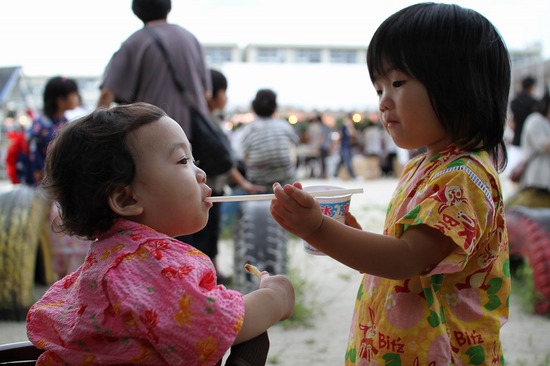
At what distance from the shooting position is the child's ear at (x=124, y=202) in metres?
0.97

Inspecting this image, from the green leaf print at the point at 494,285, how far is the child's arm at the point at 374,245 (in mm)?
174

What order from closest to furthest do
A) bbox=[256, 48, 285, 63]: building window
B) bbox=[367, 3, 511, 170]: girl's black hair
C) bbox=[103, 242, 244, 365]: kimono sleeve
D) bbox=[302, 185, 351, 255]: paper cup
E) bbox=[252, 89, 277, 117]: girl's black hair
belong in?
bbox=[103, 242, 244, 365]: kimono sleeve → bbox=[367, 3, 511, 170]: girl's black hair → bbox=[302, 185, 351, 255]: paper cup → bbox=[252, 89, 277, 117]: girl's black hair → bbox=[256, 48, 285, 63]: building window

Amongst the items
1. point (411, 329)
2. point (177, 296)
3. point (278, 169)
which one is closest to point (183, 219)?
point (177, 296)

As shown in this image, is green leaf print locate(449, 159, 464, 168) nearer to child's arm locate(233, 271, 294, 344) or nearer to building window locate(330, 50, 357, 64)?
child's arm locate(233, 271, 294, 344)

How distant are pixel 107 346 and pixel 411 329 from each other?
22.3 inches

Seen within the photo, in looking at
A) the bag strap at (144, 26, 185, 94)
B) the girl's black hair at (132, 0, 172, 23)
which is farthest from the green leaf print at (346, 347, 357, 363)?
the girl's black hair at (132, 0, 172, 23)

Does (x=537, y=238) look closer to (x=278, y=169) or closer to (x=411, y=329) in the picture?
(x=278, y=169)

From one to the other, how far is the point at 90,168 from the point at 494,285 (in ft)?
2.63

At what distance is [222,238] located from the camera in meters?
5.55

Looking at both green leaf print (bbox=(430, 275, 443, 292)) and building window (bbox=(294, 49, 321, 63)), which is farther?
building window (bbox=(294, 49, 321, 63))

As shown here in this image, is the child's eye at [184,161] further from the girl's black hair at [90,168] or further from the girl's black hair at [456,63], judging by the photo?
the girl's black hair at [456,63]

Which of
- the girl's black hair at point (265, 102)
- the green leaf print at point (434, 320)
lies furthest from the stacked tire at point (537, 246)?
the green leaf print at point (434, 320)

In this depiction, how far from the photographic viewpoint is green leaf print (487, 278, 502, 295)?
1.12 m

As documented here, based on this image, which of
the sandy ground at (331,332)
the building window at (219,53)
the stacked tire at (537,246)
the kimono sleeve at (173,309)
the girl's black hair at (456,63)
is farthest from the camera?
the building window at (219,53)
